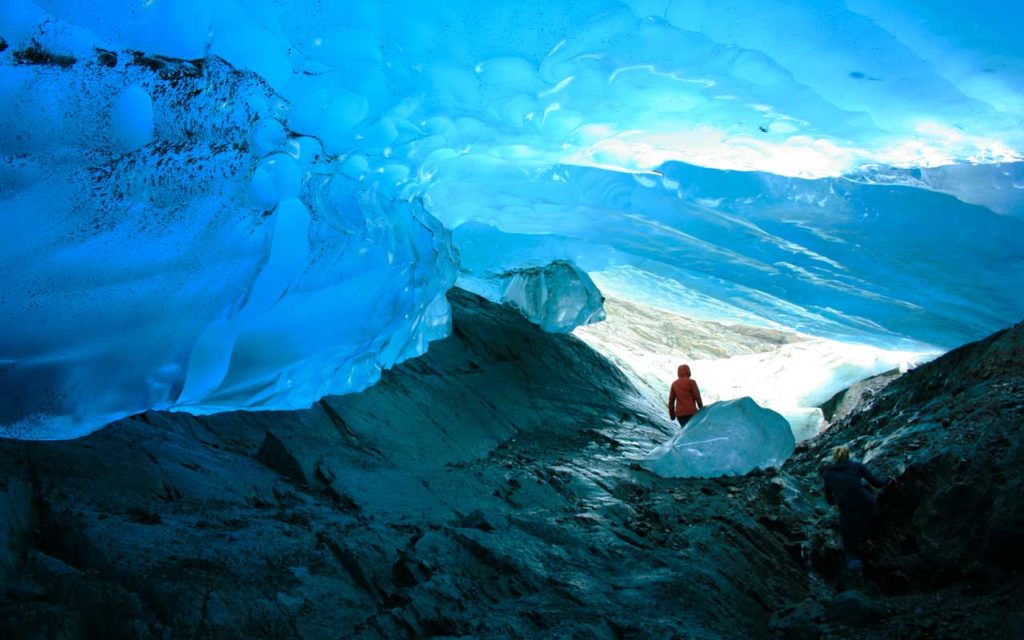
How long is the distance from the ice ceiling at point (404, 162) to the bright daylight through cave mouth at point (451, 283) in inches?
0.9

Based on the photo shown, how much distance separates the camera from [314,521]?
159 inches

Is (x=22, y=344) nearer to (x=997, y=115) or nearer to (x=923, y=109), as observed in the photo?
(x=923, y=109)

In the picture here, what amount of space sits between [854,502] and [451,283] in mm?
4081

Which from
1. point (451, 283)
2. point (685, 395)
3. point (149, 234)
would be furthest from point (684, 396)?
point (149, 234)

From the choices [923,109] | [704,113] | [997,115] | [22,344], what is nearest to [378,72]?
[704,113]

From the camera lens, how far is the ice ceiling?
3676 millimetres

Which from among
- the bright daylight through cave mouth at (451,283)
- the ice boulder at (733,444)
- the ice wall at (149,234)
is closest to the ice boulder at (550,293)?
the bright daylight through cave mouth at (451,283)

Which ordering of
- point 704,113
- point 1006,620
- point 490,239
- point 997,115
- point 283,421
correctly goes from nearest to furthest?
point 1006,620
point 997,115
point 704,113
point 283,421
point 490,239

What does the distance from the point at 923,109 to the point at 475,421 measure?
501 centimetres


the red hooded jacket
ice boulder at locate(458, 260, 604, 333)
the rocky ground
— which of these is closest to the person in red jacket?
the red hooded jacket

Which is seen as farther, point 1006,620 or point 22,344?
point 22,344

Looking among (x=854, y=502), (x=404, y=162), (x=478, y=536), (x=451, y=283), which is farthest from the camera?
(x=451, y=283)

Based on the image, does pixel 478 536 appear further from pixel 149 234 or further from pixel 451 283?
pixel 451 283

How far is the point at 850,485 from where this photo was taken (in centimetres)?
436
